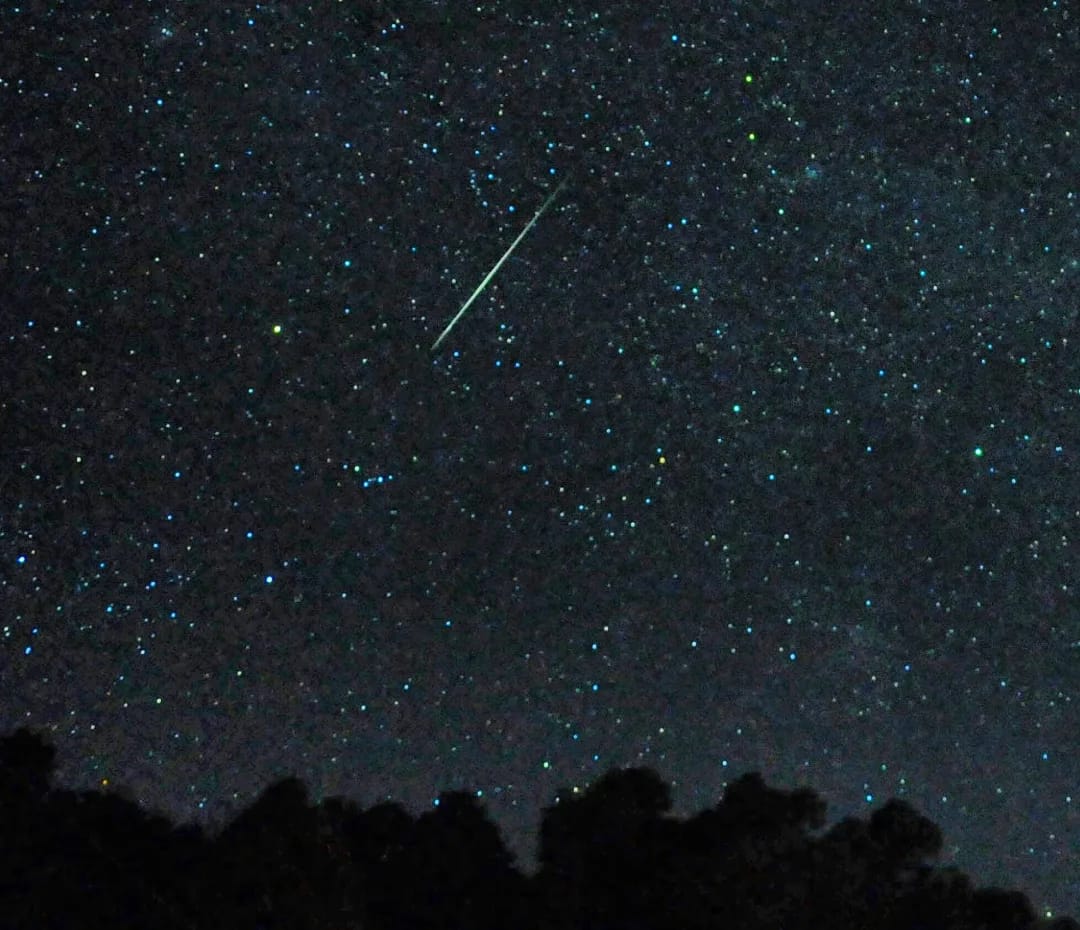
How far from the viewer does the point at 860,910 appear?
9.92 metres

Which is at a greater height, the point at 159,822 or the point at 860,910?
the point at 159,822

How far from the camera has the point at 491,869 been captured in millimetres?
10719

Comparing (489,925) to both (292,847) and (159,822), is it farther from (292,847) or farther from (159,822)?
(159,822)

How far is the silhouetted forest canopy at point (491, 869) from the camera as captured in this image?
32.2 feet

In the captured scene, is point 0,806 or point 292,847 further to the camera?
point 0,806

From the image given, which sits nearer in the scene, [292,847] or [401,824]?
[292,847]

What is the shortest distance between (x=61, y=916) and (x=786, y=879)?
212 inches

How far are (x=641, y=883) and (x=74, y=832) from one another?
4.62 metres

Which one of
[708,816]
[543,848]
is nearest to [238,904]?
[543,848]

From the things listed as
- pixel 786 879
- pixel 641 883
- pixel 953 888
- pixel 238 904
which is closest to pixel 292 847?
pixel 238 904

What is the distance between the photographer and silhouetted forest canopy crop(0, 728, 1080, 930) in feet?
32.2

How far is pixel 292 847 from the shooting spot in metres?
10.2

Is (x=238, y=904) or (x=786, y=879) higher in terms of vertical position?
(x=238, y=904)

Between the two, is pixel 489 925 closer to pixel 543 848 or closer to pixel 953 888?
pixel 543 848
